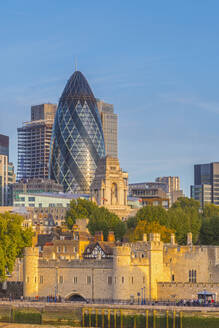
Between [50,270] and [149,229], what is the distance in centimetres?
2606

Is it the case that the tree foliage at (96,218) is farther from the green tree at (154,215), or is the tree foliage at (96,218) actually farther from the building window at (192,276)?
the building window at (192,276)

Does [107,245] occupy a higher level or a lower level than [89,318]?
higher

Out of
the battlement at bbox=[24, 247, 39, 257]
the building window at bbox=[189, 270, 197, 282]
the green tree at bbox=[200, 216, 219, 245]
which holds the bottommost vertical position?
the building window at bbox=[189, 270, 197, 282]

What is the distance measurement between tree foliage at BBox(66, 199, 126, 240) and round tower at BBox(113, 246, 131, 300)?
42.3 metres

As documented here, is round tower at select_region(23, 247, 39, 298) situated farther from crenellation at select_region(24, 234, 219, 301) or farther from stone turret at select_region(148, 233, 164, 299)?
stone turret at select_region(148, 233, 164, 299)

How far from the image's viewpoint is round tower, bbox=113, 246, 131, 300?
93.5 meters

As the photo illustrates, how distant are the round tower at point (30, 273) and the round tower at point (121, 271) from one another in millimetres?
11067

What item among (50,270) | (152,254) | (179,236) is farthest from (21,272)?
(179,236)

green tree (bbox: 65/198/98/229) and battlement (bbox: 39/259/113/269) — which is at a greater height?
green tree (bbox: 65/198/98/229)

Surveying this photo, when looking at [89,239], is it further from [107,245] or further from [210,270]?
[210,270]

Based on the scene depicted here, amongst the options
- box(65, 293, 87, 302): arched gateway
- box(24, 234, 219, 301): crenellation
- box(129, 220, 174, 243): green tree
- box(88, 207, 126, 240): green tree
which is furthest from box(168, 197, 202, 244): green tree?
box(65, 293, 87, 302): arched gateway

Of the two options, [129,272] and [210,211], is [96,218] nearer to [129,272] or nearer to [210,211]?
[210,211]

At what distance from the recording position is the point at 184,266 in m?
102

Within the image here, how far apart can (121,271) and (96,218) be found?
180ft
